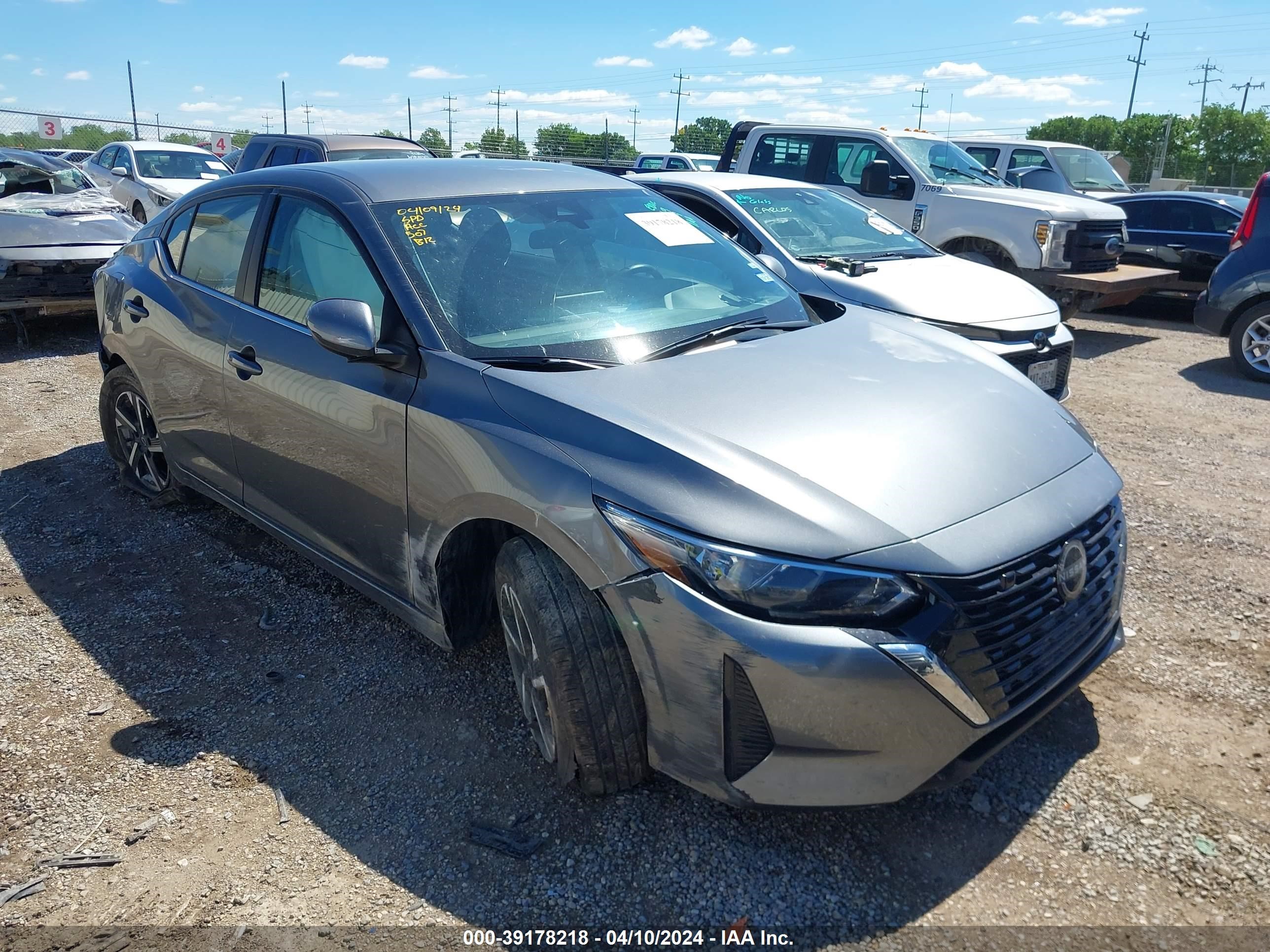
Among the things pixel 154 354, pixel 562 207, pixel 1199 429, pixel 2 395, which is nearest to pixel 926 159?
pixel 1199 429

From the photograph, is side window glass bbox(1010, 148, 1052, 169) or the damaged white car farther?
side window glass bbox(1010, 148, 1052, 169)

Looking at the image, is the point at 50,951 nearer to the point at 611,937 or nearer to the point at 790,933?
the point at 611,937

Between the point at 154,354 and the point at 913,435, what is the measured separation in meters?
3.53

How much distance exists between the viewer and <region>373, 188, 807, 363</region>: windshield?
3.02m

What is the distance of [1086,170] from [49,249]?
12.9m

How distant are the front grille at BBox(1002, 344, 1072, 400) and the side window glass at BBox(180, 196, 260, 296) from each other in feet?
14.3

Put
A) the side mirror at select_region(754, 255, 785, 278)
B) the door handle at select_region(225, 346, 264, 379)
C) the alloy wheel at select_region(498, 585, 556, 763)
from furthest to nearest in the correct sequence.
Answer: the side mirror at select_region(754, 255, 785, 278) → the door handle at select_region(225, 346, 264, 379) → the alloy wheel at select_region(498, 585, 556, 763)

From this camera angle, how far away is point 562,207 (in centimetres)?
361

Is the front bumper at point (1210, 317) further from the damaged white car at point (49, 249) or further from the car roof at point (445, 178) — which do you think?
the damaged white car at point (49, 249)

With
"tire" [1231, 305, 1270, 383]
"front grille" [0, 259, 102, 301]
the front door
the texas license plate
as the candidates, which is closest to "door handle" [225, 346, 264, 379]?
the front door

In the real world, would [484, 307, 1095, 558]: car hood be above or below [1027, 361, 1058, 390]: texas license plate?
above

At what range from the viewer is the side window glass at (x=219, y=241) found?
390cm

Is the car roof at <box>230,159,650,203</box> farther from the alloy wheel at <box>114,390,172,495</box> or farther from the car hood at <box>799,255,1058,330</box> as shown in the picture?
the car hood at <box>799,255,1058,330</box>

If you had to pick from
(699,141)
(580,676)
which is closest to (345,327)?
(580,676)
